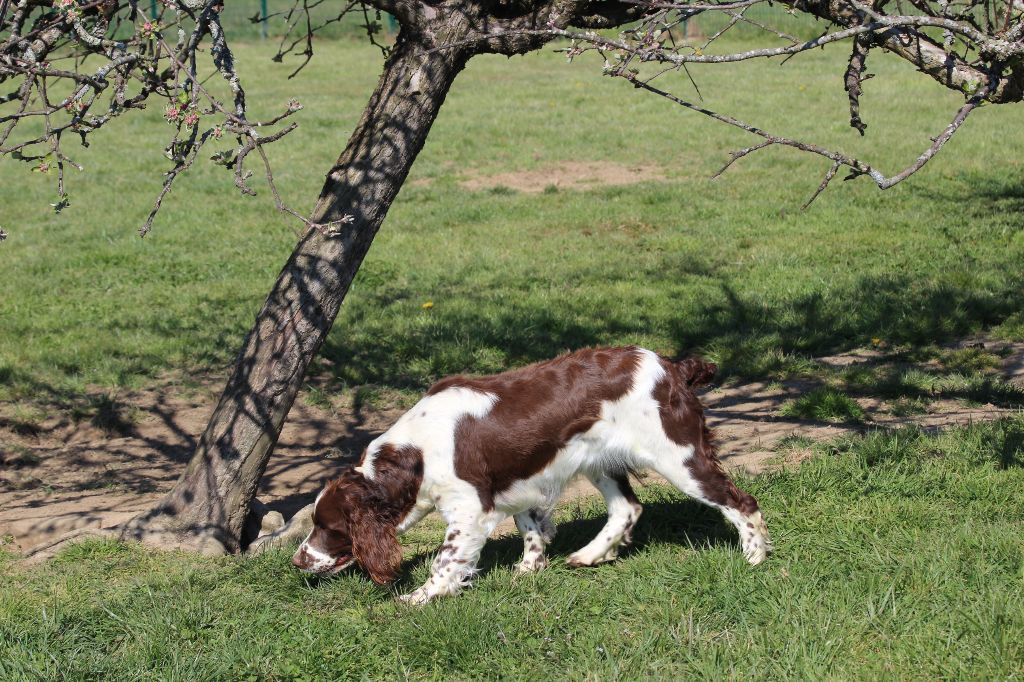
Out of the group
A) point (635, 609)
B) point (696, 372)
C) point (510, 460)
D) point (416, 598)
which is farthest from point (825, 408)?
point (416, 598)

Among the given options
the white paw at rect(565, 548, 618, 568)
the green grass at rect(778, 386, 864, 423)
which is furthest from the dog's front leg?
the green grass at rect(778, 386, 864, 423)

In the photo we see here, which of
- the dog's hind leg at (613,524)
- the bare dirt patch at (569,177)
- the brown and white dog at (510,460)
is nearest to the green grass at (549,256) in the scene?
the bare dirt patch at (569,177)

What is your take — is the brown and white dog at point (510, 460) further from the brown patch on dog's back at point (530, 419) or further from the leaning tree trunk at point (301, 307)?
the leaning tree trunk at point (301, 307)

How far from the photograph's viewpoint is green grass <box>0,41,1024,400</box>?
8969 millimetres

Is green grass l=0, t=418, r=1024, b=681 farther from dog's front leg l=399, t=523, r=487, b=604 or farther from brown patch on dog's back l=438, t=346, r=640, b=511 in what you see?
brown patch on dog's back l=438, t=346, r=640, b=511

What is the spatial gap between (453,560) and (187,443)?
3.77 meters

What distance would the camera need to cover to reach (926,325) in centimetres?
873

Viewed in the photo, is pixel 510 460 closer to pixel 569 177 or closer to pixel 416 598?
pixel 416 598

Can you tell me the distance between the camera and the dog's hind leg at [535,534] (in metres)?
4.77

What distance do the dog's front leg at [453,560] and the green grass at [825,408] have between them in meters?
3.31

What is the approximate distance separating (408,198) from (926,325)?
768 centimetres

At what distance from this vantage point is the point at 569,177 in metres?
15.3

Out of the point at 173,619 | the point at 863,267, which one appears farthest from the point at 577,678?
the point at 863,267

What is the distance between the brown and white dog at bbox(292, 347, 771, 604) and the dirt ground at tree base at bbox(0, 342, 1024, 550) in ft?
4.40
